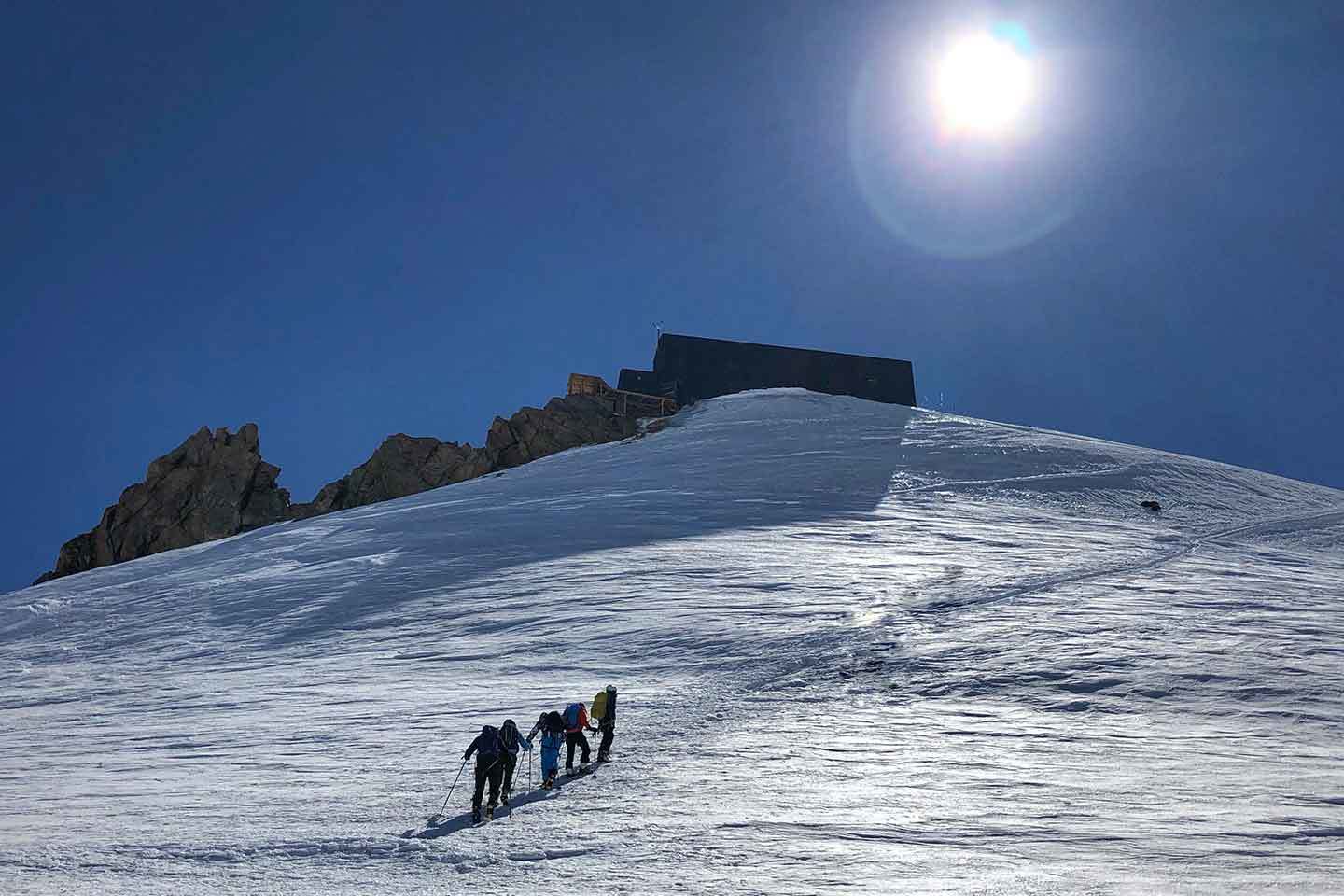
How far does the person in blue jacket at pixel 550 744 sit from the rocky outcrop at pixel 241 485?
34240 millimetres

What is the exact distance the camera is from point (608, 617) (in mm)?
17453

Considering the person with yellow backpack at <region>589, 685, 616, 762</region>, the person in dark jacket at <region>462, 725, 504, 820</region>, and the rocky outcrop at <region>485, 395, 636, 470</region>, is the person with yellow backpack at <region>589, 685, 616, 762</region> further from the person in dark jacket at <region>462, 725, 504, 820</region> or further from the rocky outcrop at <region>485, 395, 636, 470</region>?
the rocky outcrop at <region>485, 395, 636, 470</region>

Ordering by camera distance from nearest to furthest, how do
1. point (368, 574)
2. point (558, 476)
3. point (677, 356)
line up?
1. point (368, 574)
2. point (558, 476)
3. point (677, 356)

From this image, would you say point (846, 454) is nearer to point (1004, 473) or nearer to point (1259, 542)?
point (1004, 473)

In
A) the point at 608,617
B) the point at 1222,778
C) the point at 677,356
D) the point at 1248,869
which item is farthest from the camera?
the point at 677,356

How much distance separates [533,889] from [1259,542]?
23372 mm

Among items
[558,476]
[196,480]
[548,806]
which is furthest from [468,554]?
[196,480]

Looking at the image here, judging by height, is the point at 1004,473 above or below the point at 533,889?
above

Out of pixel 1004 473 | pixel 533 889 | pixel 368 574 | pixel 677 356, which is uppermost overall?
pixel 677 356

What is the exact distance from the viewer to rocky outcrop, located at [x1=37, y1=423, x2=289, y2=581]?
144ft

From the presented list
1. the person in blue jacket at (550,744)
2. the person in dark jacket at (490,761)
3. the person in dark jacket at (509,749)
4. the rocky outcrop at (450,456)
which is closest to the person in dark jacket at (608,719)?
the person in blue jacket at (550,744)

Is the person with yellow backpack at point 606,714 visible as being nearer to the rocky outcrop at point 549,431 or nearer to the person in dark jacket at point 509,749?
the person in dark jacket at point 509,749

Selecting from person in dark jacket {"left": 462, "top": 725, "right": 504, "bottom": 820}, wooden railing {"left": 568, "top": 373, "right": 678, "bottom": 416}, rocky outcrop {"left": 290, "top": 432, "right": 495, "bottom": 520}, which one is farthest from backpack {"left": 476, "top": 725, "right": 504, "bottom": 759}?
wooden railing {"left": 568, "top": 373, "right": 678, "bottom": 416}

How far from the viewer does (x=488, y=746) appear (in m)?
9.72
